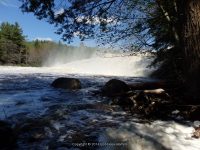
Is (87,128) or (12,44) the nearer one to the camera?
(87,128)

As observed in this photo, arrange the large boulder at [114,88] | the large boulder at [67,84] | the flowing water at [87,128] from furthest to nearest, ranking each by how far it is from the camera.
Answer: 1. the large boulder at [67,84]
2. the large boulder at [114,88]
3. the flowing water at [87,128]

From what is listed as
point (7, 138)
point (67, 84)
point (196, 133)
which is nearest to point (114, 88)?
point (67, 84)

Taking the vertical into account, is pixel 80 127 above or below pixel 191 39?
below

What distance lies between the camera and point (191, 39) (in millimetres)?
8539

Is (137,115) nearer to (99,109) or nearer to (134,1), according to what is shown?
(99,109)

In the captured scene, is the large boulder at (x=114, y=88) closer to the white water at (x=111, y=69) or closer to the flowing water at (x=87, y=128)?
the flowing water at (x=87, y=128)

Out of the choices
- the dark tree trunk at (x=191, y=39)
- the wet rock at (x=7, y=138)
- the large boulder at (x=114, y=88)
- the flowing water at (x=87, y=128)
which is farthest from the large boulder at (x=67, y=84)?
the wet rock at (x=7, y=138)

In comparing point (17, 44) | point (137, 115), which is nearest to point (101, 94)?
point (137, 115)

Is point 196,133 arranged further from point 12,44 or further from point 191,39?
point 12,44

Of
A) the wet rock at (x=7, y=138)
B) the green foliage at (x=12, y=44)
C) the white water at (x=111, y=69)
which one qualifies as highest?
the green foliage at (x=12, y=44)

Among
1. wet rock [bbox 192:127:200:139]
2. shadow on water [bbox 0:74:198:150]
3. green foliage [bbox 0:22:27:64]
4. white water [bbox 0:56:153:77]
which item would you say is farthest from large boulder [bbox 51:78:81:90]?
green foliage [bbox 0:22:27:64]

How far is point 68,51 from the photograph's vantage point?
420 ft

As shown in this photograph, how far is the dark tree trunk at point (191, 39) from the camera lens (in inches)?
331

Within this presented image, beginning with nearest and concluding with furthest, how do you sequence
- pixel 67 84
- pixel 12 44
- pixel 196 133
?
pixel 196 133
pixel 67 84
pixel 12 44
